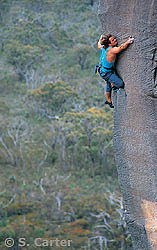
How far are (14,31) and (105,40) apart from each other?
17.0 metres

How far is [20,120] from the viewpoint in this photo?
13.0 metres

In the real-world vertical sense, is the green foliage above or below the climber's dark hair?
above

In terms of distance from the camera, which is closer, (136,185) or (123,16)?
(123,16)

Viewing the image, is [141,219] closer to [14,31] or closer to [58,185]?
[58,185]

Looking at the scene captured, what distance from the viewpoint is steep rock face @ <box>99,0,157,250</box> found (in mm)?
3035

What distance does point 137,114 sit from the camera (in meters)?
3.31

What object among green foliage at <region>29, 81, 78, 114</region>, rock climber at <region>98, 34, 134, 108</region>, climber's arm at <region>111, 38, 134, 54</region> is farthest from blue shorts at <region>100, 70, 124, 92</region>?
green foliage at <region>29, 81, 78, 114</region>

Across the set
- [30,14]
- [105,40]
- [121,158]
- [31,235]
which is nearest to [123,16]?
[105,40]
